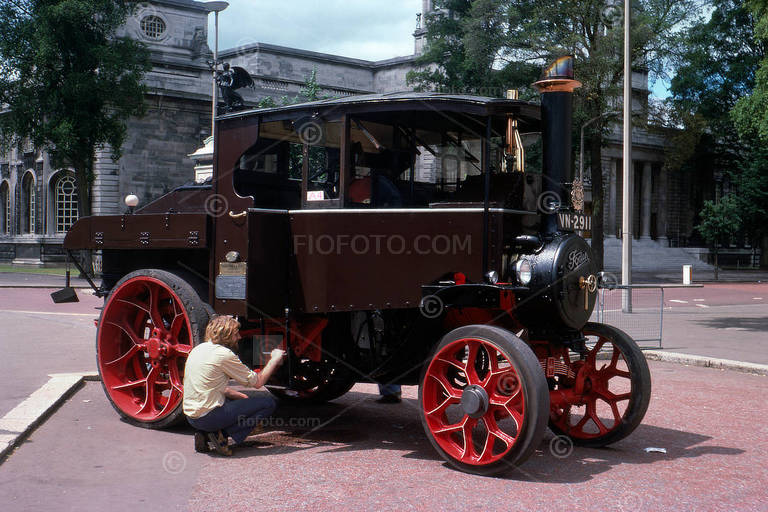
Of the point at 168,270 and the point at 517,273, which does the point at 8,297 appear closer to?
the point at 168,270

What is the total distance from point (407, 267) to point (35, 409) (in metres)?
3.81

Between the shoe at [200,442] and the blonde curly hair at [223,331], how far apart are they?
27.3 inches

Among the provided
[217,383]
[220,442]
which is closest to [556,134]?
[217,383]

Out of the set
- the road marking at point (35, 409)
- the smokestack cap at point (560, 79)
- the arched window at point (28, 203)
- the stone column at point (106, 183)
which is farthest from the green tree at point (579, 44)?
the smokestack cap at point (560, 79)

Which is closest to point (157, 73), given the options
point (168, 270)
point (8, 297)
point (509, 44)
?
point (509, 44)

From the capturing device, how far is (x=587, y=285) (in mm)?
6457

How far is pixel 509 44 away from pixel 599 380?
31.9m

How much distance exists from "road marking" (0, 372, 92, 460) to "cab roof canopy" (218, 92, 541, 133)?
316cm

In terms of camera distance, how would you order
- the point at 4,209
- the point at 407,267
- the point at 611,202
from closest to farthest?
1. the point at 407,267
2. the point at 4,209
3. the point at 611,202

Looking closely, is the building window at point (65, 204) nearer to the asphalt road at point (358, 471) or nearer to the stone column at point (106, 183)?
the stone column at point (106, 183)

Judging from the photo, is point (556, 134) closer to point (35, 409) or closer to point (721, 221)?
point (35, 409)

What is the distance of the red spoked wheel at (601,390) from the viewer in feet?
21.8

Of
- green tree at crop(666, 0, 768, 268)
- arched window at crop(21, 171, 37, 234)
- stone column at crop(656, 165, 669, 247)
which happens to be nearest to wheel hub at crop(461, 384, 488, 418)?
green tree at crop(666, 0, 768, 268)

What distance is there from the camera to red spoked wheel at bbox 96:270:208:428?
7207mm
